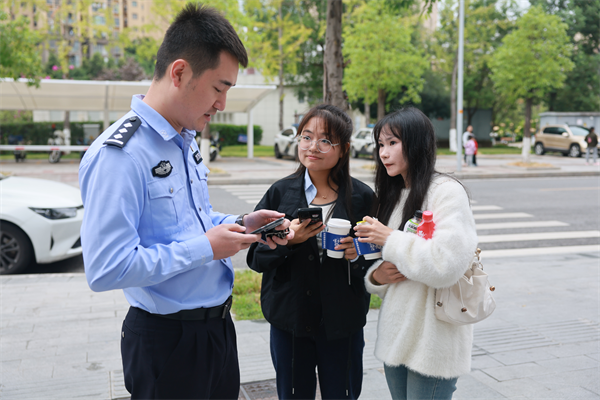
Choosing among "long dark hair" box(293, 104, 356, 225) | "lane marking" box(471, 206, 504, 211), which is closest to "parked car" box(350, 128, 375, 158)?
"lane marking" box(471, 206, 504, 211)

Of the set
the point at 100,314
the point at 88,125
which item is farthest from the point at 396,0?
the point at 88,125

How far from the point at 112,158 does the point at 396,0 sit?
253 inches

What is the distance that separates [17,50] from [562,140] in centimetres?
2713

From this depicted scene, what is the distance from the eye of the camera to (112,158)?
160 centimetres

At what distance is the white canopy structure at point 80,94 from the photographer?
19.6m

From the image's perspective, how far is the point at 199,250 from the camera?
1.70 m

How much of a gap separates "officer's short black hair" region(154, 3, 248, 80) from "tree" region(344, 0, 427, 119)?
2526 cm

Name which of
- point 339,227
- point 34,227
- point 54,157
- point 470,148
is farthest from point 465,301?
point 54,157

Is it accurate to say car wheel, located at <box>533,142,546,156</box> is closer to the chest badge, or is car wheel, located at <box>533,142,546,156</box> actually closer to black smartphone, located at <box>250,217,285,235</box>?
black smartphone, located at <box>250,217,285,235</box>

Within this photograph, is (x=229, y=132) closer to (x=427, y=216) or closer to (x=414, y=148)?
(x=414, y=148)

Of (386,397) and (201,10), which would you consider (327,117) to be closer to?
(201,10)

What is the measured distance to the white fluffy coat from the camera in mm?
2045

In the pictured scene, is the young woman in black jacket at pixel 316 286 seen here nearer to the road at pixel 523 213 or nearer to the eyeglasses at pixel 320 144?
the eyeglasses at pixel 320 144

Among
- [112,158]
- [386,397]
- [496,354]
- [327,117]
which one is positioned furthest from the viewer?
[496,354]
